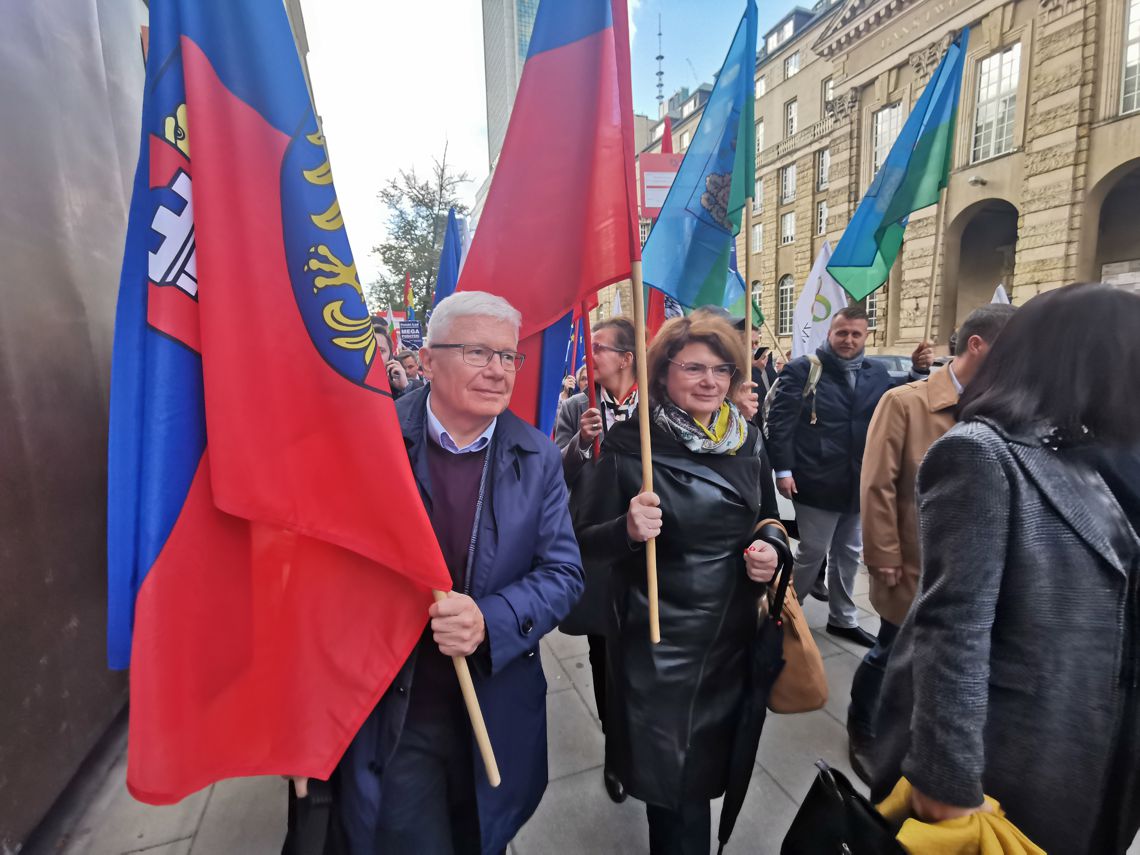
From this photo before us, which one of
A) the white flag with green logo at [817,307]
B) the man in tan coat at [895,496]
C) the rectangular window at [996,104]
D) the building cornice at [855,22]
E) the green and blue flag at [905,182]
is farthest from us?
the building cornice at [855,22]

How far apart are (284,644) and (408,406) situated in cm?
72

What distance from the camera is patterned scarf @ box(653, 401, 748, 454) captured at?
6.42 ft

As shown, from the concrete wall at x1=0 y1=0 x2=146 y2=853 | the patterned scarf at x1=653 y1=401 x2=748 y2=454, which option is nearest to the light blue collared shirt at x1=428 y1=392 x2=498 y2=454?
the patterned scarf at x1=653 y1=401 x2=748 y2=454

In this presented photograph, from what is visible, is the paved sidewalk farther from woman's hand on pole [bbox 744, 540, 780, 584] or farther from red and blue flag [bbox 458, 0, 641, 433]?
red and blue flag [bbox 458, 0, 641, 433]

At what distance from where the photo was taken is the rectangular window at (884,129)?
2139 cm

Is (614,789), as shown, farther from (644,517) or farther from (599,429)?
(599,429)

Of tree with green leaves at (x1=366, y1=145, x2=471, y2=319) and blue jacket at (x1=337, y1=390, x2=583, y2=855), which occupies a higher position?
tree with green leaves at (x1=366, y1=145, x2=471, y2=319)

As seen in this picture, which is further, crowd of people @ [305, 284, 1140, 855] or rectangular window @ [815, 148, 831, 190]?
rectangular window @ [815, 148, 831, 190]

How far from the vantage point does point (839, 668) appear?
348 cm

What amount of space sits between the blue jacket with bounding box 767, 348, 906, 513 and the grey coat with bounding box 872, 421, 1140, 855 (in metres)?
2.54

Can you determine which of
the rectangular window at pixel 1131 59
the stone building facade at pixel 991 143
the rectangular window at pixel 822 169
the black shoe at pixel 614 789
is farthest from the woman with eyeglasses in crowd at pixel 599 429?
the rectangular window at pixel 822 169

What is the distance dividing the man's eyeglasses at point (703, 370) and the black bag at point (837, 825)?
47.6 inches

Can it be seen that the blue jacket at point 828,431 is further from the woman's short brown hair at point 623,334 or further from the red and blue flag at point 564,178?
the red and blue flag at point 564,178

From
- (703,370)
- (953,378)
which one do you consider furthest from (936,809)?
(953,378)
